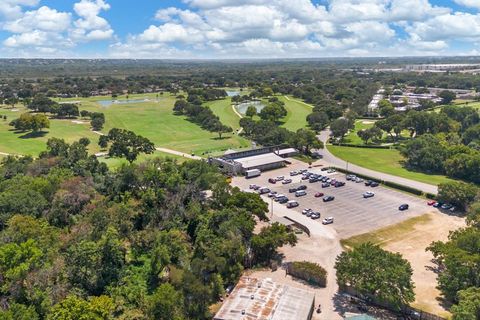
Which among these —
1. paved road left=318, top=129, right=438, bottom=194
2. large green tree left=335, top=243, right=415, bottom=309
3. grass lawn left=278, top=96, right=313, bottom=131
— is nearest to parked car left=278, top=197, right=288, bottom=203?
paved road left=318, top=129, right=438, bottom=194

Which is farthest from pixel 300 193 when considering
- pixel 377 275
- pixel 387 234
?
pixel 377 275

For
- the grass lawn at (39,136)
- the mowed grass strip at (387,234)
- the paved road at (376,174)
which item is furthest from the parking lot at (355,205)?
the grass lawn at (39,136)

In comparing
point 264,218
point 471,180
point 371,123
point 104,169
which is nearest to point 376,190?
point 471,180

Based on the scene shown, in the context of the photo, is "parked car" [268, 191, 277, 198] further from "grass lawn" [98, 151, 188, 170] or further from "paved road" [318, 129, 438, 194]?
"grass lawn" [98, 151, 188, 170]

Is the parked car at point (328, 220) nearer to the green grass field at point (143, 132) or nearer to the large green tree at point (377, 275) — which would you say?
the large green tree at point (377, 275)

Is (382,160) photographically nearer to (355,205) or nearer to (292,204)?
(355,205)
